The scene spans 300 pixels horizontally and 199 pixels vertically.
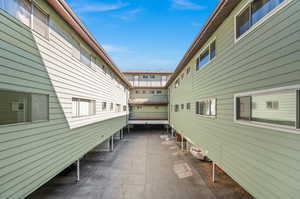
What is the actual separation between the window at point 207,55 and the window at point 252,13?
5.82ft

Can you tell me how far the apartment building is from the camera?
22.8 m

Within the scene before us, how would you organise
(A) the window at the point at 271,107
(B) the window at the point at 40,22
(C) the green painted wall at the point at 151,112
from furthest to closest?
(C) the green painted wall at the point at 151,112
(B) the window at the point at 40,22
(A) the window at the point at 271,107

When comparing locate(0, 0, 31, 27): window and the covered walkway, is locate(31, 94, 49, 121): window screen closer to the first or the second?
locate(0, 0, 31, 27): window

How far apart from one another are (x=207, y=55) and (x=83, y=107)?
6602mm

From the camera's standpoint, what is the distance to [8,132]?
3166mm

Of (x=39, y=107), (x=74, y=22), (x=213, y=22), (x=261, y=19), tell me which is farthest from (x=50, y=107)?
(x=213, y=22)

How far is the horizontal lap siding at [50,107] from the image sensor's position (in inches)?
124

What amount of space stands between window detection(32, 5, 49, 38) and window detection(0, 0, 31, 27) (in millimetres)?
174

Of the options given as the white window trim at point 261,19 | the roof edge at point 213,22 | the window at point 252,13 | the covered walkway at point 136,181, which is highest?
the roof edge at point 213,22

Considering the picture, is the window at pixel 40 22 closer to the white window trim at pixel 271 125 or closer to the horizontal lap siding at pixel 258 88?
the horizontal lap siding at pixel 258 88

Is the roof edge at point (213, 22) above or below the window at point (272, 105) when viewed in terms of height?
above

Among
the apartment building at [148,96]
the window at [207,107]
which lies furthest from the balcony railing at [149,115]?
the window at [207,107]

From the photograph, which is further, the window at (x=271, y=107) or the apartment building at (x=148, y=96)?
the apartment building at (x=148, y=96)

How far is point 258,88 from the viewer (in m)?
3.35
